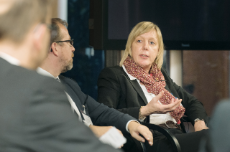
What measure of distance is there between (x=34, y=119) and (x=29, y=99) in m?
0.05

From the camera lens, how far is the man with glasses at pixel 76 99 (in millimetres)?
1884

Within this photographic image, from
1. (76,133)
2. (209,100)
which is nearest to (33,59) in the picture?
(76,133)

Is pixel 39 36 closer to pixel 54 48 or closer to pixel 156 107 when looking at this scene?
pixel 54 48

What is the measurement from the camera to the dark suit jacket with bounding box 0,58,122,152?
0.59 meters

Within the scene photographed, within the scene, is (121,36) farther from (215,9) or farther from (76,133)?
(76,133)

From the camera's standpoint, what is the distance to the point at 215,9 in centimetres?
327

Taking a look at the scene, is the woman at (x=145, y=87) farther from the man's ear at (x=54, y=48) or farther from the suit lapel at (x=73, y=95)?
the man's ear at (x=54, y=48)

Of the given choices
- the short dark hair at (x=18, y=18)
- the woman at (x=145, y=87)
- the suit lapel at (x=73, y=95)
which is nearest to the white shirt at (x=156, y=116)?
the woman at (x=145, y=87)

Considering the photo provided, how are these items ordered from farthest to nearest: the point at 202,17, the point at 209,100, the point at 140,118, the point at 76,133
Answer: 1. the point at 209,100
2. the point at 202,17
3. the point at 140,118
4. the point at 76,133

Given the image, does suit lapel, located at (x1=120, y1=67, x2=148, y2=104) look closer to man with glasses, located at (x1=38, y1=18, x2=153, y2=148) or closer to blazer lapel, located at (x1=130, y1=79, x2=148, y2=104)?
blazer lapel, located at (x1=130, y1=79, x2=148, y2=104)

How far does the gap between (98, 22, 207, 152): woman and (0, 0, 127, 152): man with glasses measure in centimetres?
156

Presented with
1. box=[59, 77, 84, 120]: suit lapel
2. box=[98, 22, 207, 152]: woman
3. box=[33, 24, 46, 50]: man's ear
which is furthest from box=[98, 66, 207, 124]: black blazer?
box=[33, 24, 46, 50]: man's ear

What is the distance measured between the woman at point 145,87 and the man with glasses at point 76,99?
0.74 ft

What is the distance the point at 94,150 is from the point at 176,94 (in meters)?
2.27
